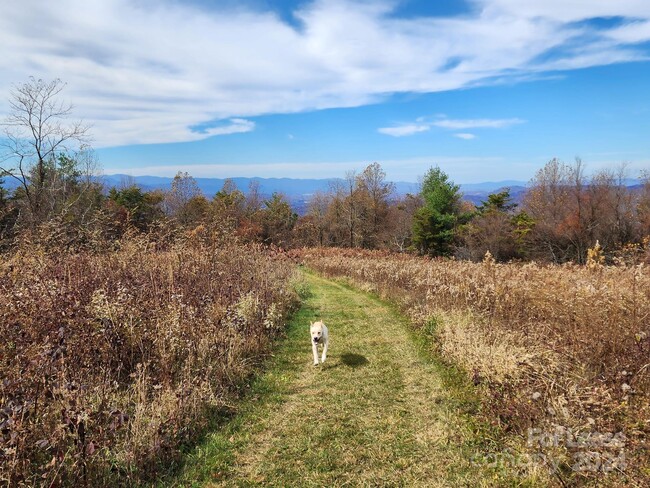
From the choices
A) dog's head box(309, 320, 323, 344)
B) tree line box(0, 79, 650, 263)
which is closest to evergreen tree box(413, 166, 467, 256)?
tree line box(0, 79, 650, 263)

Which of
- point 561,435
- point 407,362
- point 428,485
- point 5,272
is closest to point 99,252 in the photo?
point 5,272

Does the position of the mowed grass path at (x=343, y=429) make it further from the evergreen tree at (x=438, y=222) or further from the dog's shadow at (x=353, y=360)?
the evergreen tree at (x=438, y=222)

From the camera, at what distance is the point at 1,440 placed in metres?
3.18

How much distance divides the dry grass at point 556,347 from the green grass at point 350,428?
0.57 metres

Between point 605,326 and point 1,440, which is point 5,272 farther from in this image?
point 605,326

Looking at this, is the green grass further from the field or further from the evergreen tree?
the evergreen tree

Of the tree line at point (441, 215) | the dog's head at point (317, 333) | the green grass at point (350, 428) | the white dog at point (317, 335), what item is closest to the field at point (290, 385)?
the green grass at point (350, 428)

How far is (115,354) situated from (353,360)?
14.0 feet

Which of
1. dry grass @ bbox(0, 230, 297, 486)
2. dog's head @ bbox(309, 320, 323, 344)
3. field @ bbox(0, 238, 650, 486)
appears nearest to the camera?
dry grass @ bbox(0, 230, 297, 486)

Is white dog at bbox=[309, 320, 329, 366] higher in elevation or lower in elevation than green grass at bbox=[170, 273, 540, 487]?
higher

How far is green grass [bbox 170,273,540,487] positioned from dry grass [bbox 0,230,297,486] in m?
0.55

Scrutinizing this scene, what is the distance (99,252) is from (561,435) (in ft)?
30.1

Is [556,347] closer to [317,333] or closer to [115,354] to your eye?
[317,333]

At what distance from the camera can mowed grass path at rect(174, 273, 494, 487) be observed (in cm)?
401
